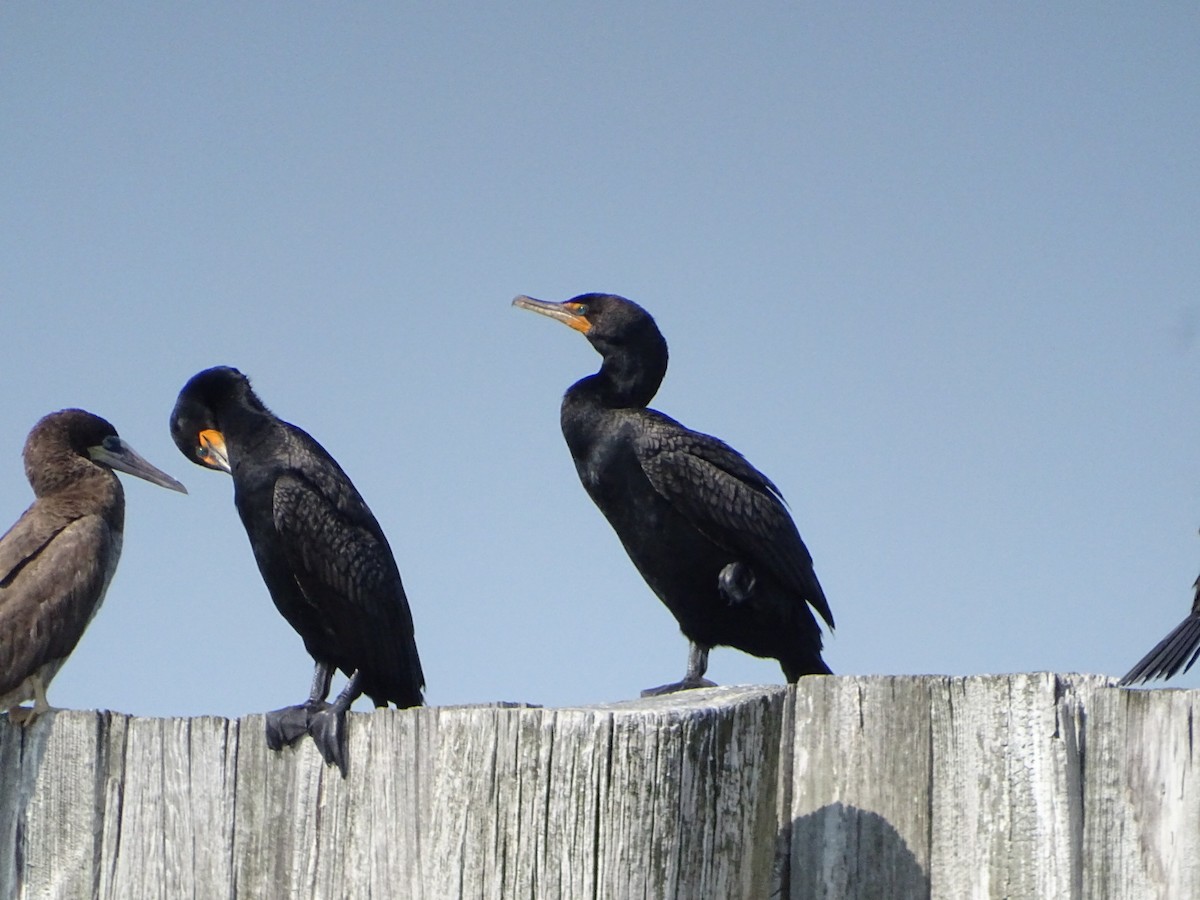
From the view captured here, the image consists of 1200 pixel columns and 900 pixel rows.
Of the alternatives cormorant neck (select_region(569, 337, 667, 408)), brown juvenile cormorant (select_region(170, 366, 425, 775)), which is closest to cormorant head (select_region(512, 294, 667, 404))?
cormorant neck (select_region(569, 337, 667, 408))

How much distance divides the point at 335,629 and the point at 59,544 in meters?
1.21

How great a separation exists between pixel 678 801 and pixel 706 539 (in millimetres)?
3066

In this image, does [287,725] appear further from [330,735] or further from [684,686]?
[684,686]

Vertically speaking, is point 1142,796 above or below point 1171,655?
below

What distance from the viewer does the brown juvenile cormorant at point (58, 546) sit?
4902 millimetres

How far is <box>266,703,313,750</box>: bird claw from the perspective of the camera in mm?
3127

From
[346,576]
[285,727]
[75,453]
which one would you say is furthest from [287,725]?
[75,453]

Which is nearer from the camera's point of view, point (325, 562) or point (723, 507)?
point (325, 562)

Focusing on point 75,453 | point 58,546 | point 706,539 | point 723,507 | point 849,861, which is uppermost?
point 75,453

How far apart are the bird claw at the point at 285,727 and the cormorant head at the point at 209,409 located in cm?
206

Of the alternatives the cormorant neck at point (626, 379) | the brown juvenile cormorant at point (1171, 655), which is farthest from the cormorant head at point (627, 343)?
the brown juvenile cormorant at point (1171, 655)

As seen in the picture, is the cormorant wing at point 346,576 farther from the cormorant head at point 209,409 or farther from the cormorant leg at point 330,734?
the cormorant leg at point 330,734

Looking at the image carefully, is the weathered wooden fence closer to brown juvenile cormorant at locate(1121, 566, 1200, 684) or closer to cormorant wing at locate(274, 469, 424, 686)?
cormorant wing at locate(274, 469, 424, 686)

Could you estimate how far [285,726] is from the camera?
319 cm
